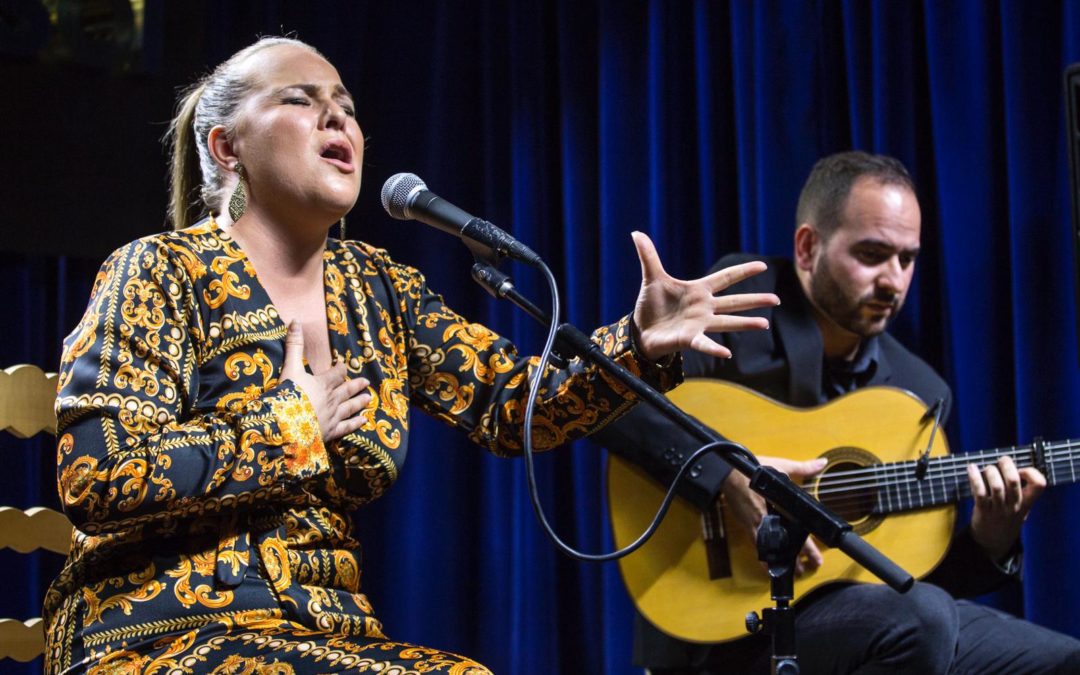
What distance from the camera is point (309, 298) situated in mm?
1959

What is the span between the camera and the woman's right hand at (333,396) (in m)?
1.70

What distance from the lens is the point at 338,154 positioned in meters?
1.97

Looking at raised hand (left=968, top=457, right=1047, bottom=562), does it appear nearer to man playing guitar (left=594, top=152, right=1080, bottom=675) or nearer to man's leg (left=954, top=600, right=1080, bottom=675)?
man playing guitar (left=594, top=152, right=1080, bottom=675)

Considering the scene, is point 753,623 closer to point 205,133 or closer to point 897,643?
point 897,643

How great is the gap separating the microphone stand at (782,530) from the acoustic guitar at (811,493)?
37.0 inches

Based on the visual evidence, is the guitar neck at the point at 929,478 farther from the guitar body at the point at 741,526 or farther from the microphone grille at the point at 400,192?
the microphone grille at the point at 400,192

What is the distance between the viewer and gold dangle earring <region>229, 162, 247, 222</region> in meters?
1.96

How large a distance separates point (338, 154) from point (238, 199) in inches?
7.1

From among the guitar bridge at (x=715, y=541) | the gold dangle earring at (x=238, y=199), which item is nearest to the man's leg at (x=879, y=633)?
the guitar bridge at (x=715, y=541)

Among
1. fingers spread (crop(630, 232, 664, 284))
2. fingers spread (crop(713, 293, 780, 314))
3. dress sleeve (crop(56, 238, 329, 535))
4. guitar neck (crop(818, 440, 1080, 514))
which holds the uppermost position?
fingers spread (crop(630, 232, 664, 284))

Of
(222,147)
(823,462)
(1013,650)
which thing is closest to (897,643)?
(1013,650)

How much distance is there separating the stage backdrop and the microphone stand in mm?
1555

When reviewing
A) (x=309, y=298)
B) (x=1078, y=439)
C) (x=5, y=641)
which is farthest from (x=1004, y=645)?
(x=5, y=641)

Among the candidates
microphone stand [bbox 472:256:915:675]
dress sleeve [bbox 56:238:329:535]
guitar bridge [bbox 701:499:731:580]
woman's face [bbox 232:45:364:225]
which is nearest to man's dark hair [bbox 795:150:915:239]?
guitar bridge [bbox 701:499:731:580]
